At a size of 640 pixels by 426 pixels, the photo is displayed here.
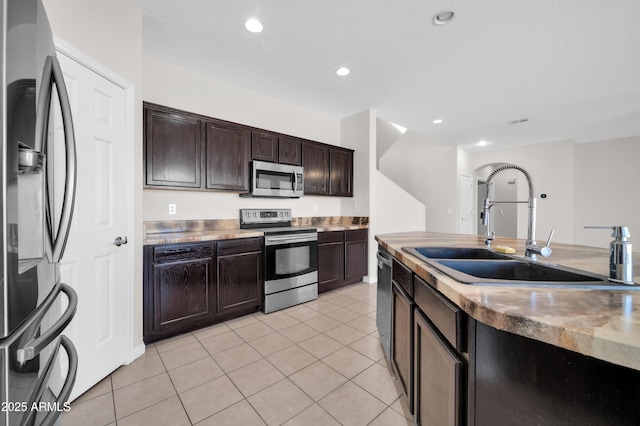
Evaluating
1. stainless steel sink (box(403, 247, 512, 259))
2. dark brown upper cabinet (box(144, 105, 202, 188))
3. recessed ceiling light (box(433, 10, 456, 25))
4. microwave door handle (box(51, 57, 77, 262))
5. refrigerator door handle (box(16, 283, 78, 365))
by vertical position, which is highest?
recessed ceiling light (box(433, 10, 456, 25))

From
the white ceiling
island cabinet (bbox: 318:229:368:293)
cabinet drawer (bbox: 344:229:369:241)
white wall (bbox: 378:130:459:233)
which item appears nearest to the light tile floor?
island cabinet (bbox: 318:229:368:293)

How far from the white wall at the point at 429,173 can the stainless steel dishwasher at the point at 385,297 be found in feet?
15.3

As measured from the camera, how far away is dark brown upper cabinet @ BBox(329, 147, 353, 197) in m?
4.02

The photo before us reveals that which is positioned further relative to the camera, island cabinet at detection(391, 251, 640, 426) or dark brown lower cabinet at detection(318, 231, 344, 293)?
dark brown lower cabinet at detection(318, 231, 344, 293)

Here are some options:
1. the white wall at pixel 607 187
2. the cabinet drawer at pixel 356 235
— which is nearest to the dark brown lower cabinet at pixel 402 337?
the cabinet drawer at pixel 356 235

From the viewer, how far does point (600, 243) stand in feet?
17.9

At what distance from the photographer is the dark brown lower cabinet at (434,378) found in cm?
85

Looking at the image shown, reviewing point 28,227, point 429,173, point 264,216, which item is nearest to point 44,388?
point 28,227

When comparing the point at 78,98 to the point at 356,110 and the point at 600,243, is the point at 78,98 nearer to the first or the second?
the point at 356,110

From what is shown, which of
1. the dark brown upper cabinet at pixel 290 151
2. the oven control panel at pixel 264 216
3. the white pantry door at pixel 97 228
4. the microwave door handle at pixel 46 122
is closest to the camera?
the microwave door handle at pixel 46 122

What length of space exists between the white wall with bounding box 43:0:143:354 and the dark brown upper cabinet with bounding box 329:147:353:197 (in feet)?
8.38

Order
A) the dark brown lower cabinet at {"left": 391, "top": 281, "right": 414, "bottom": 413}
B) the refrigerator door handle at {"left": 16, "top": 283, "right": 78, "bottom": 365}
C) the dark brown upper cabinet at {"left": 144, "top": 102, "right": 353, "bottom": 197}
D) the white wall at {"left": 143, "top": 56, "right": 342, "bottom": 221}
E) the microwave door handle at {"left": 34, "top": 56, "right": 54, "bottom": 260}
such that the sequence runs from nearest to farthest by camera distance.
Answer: the refrigerator door handle at {"left": 16, "top": 283, "right": 78, "bottom": 365} → the microwave door handle at {"left": 34, "top": 56, "right": 54, "bottom": 260} → the dark brown lower cabinet at {"left": 391, "top": 281, "right": 414, "bottom": 413} → the dark brown upper cabinet at {"left": 144, "top": 102, "right": 353, "bottom": 197} → the white wall at {"left": 143, "top": 56, "right": 342, "bottom": 221}

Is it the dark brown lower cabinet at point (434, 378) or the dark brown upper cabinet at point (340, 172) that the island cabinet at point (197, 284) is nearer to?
the dark brown upper cabinet at point (340, 172)

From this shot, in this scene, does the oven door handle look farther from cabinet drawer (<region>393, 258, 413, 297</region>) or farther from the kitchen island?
the kitchen island
